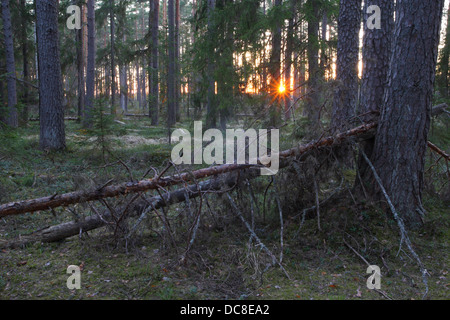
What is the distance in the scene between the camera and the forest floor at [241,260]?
3.59 metres

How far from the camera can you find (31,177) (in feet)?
27.4

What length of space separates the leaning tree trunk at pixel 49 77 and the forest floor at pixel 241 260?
6.09 metres

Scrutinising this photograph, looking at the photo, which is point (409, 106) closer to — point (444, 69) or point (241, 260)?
point (241, 260)

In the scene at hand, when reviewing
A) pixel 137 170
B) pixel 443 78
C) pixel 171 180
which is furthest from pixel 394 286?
A: pixel 443 78

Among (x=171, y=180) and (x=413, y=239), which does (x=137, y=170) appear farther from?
(x=413, y=239)

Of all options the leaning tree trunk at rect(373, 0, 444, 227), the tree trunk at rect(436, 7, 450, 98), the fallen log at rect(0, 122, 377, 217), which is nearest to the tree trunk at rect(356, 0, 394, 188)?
the leaning tree trunk at rect(373, 0, 444, 227)

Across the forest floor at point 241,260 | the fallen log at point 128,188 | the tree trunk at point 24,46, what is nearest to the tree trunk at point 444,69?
the forest floor at point 241,260

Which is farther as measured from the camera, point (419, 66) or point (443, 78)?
point (443, 78)

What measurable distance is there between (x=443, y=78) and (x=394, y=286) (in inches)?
473

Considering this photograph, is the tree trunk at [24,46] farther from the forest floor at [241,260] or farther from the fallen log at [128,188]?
the fallen log at [128,188]

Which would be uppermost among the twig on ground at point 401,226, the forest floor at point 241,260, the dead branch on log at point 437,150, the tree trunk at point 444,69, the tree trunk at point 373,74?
the tree trunk at point 444,69

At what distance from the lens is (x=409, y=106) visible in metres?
4.79

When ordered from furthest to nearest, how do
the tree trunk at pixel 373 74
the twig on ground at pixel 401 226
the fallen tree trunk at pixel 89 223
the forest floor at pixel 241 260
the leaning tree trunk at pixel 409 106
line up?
the tree trunk at pixel 373 74 < the fallen tree trunk at pixel 89 223 < the leaning tree trunk at pixel 409 106 < the twig on ground at pixel 401 226 < the forest floor at pixel 241 260

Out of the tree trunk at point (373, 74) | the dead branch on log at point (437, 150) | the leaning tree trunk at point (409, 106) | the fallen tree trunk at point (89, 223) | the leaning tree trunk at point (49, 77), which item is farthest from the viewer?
the leaning tree trunk at point (49, 77)
